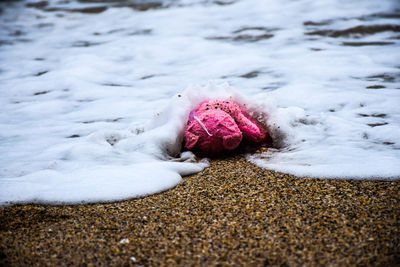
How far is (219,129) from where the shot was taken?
260 centimetres

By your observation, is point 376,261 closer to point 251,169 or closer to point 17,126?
point 251,169

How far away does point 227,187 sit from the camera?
2.20m

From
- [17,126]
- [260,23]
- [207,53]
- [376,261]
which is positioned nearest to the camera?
[376,261]

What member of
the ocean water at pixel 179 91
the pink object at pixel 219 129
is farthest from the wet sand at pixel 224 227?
the pink object at pixel 219 129

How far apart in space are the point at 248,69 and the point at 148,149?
2.64m

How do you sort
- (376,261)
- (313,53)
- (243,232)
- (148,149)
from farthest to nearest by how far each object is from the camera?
(313,53) → (148,149) → (243,232) → (376,261)

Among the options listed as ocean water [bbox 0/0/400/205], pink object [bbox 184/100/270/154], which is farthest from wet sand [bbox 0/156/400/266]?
pink object [bbox 184/100/270/154]

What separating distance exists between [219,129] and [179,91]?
5.96 ft

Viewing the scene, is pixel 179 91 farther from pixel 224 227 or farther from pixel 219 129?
pixel 224 227

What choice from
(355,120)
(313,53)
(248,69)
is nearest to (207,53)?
(248,69)

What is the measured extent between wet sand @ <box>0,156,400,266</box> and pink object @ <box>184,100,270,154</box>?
1.36ft

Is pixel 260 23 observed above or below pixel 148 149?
above

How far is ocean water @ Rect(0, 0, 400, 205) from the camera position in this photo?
7.98 feet

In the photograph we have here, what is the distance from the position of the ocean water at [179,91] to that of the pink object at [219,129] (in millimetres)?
128
